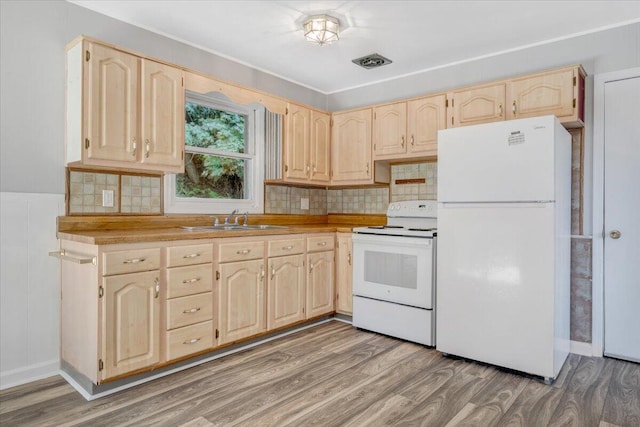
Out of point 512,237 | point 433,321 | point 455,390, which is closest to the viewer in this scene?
point 455,390

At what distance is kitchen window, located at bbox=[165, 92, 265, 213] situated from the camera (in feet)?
10.8

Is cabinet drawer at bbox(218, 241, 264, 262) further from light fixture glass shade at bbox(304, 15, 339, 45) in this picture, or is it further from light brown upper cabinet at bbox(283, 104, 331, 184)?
light fixture glass shade at bbox(304, 15, 339, 45)

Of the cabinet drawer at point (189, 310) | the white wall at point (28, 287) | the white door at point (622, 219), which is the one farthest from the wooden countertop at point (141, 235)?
the white door at point (622, 219)

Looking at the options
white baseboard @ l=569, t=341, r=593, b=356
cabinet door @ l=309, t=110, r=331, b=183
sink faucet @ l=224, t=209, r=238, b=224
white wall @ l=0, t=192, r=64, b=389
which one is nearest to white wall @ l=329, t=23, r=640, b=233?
cabinet door @ l=309, t=110, r=331, b=183

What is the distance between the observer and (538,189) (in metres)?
2.43

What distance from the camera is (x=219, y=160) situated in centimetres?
358

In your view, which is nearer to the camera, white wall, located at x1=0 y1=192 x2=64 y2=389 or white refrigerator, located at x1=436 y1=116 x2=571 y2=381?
white wall, located at x1=0 y1=192 x2=64 y2=389

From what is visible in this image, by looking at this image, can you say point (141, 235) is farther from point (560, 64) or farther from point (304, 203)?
point (560, 64)

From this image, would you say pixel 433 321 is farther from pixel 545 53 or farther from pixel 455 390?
pixel 545 53

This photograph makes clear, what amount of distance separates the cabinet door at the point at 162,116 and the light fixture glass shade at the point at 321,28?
0.93m

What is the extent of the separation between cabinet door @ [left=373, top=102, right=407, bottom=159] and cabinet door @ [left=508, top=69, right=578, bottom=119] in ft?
2.96

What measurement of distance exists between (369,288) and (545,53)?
2319 mm

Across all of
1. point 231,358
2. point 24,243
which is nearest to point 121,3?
point 24,243

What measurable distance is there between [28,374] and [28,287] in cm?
51
